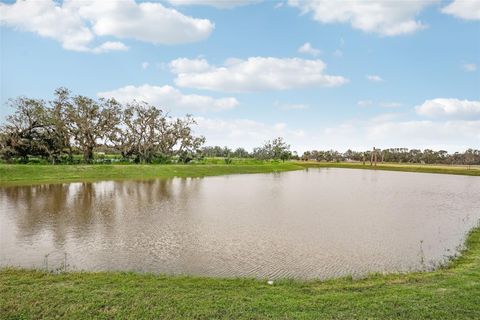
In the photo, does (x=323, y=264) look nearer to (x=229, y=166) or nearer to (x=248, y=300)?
(x=248, y=300)

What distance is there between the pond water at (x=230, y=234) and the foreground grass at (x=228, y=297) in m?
1.44

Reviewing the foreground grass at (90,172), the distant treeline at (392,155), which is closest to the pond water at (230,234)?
the foreground grass at (90,172)

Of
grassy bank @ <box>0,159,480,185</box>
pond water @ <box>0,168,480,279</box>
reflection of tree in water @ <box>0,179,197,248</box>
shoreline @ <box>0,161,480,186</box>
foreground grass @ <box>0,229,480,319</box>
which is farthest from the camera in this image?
grassy bank @ <box>0,159,480,185</box>

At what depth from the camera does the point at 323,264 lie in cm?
1062

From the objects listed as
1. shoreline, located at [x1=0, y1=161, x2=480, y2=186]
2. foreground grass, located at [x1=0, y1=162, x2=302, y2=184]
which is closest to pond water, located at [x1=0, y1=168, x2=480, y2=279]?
shoreline, located at [x1=0, y1=161, x2=480, y2=186]

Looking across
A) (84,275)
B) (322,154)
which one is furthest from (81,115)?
(322,154)

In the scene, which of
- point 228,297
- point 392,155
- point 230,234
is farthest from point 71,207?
point 392,155

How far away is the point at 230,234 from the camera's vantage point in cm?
1413

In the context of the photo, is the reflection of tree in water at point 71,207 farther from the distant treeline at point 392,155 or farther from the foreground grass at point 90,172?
the distant treeline at point 392,155

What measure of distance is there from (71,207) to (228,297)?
15.4 m

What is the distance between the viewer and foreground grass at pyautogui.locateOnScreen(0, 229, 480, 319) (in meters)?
6.30

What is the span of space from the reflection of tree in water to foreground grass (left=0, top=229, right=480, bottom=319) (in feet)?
16.6

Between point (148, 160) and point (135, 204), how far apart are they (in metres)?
34.9

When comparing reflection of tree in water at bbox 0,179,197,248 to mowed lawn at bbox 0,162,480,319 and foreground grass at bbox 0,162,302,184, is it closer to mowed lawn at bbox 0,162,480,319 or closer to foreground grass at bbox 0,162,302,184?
foreground grass at bbox 0,162,302,184
